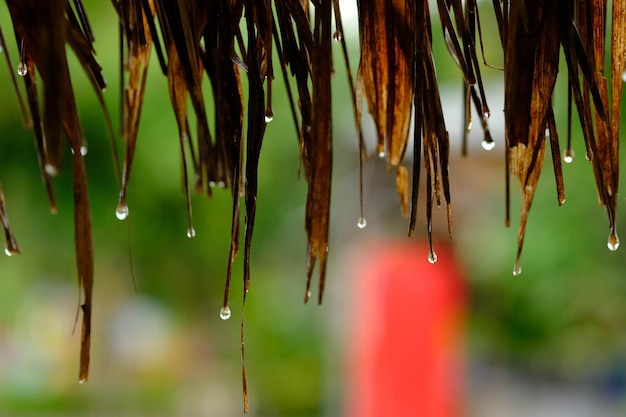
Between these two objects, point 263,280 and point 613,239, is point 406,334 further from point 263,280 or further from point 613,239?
point 263,280

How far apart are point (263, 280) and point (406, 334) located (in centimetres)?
523

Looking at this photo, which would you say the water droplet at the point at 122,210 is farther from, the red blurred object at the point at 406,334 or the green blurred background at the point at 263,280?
the red blurred object at the point at 406,334

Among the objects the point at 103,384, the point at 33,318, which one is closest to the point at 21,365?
the point at 33,318

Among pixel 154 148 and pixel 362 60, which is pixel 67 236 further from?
pixel 362 60

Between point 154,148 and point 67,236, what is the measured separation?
1.24 m

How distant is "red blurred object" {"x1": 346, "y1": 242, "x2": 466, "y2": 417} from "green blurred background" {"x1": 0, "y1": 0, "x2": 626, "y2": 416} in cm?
25

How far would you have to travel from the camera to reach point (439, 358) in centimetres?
368

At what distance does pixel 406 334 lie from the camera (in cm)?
363

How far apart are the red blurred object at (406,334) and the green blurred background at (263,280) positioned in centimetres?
25

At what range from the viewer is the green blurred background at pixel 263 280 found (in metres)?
4.12

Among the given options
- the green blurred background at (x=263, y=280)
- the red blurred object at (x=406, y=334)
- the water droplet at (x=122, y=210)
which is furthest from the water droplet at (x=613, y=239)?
the red blurred object at (x=406, y=334)

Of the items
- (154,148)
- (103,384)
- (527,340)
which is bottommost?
(103,384)

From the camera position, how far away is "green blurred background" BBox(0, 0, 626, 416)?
162 inches

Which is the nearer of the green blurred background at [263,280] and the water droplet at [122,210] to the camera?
the water droplet at [122,210]
